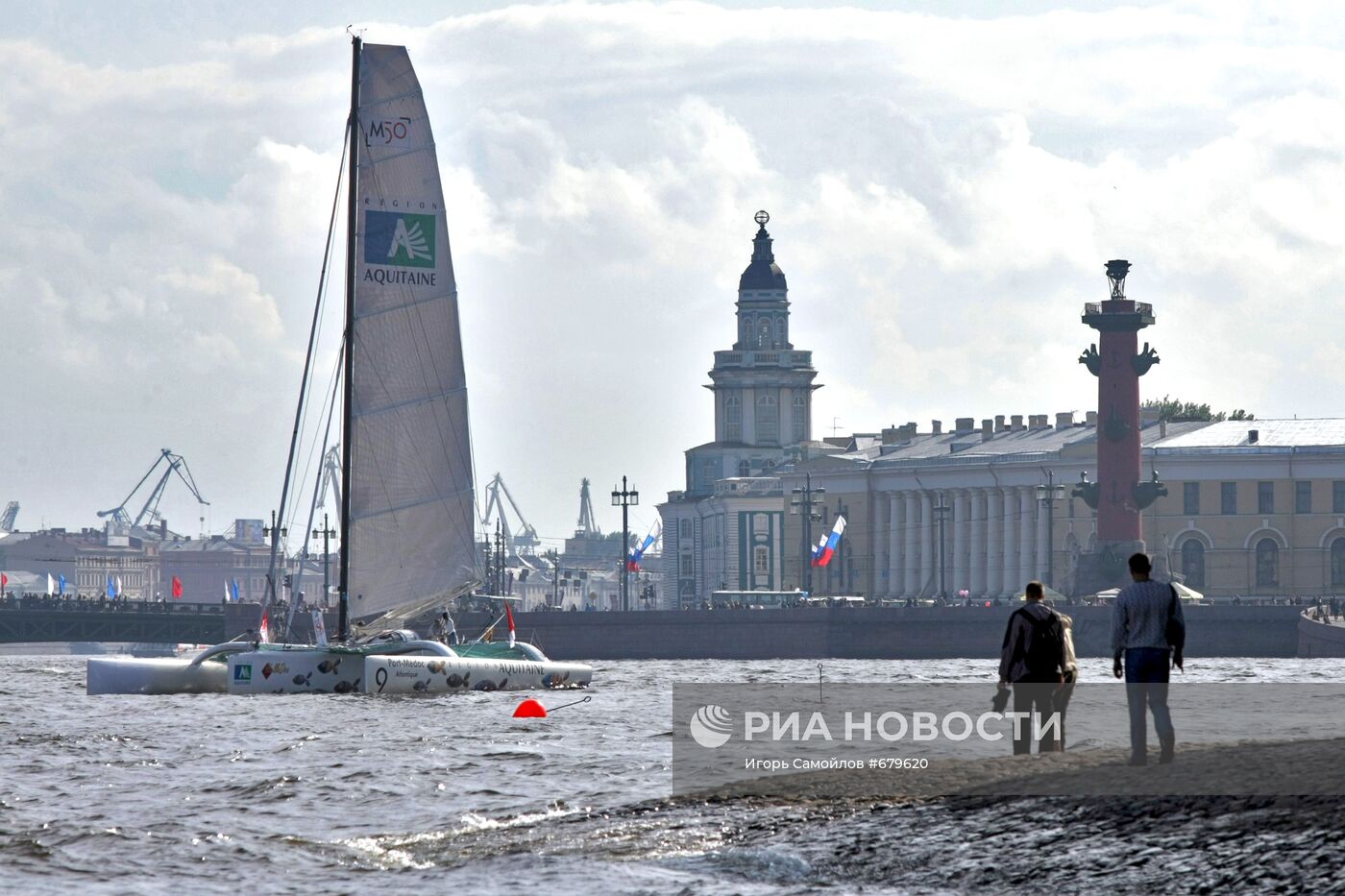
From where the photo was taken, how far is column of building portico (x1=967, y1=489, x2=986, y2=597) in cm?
12912

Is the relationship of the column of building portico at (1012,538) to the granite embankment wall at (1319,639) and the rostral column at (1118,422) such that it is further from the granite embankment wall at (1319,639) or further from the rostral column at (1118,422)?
the granite embankment wall at (1319,639)

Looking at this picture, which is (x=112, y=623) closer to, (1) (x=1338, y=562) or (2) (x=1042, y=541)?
(2) (x=1042, y=541)

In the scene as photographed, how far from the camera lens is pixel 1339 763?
1641 cm

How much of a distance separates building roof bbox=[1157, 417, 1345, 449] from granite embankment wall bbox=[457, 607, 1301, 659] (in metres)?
25.6

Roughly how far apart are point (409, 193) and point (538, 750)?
20323 millimetres

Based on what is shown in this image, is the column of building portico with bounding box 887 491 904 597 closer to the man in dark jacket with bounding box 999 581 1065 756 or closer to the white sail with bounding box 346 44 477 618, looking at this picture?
the white sail with bounding box 346 44 477 618

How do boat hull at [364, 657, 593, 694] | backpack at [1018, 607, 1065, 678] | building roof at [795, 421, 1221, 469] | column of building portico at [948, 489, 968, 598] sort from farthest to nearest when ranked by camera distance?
column of building portico at [948, 489, 968, 598] → building roof at [795, 421, 1221, 469] → boat hull at [364, 657, 593, 694] → backpack at [1018, 607, 1065, 678]

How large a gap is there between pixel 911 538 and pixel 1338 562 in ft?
90.8

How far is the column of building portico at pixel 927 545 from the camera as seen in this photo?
132 m

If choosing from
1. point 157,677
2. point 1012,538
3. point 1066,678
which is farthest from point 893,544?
point 1066,678

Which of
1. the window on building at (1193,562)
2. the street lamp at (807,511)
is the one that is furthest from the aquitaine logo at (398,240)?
the window on building at (1193,562)

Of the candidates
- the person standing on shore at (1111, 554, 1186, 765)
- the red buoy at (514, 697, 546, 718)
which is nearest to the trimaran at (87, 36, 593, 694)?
the red buoy at (514, 697, 546, 718)

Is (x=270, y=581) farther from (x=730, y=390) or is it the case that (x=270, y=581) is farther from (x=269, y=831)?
(x=730, y=390)

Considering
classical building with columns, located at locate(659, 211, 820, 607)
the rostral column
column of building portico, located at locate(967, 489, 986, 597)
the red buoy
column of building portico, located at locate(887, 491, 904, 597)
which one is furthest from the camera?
classical building with columns, located at locate(659, 211, 820, 607)
